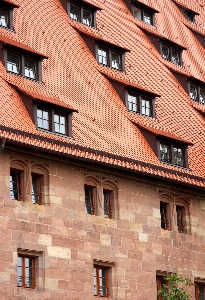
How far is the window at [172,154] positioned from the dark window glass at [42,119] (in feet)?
16.4

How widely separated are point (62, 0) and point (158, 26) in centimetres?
700

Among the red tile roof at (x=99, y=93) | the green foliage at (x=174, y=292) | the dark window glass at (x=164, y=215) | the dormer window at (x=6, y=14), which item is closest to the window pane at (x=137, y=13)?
the red tile roof at (x=99, y=93)

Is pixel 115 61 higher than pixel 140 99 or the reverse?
higher

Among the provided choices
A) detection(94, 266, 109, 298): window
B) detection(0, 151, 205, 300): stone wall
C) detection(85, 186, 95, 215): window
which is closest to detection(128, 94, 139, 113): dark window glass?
detection(0, 151, 205, 300): stone wall

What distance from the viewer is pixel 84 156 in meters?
34.0

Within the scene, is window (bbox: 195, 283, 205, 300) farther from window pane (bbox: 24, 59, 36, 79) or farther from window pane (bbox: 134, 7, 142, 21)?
window pane (bbox: 134, 7, 142, 21)

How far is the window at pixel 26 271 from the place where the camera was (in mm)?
32047

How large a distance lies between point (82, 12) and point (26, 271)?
43.0ft

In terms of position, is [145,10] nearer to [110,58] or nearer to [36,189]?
[110,58]

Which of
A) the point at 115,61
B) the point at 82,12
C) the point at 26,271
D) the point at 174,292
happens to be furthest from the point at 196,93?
the point at 26,271

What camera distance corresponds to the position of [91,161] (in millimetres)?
34250

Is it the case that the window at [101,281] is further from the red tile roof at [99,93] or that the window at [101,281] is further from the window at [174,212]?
the window at [174,212]

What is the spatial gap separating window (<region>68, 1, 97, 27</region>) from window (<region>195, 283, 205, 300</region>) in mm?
10962

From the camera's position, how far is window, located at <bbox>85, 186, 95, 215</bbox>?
34.8 meters
